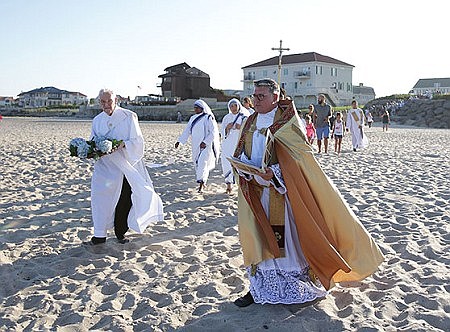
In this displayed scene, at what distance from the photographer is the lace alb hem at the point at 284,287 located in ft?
14.5

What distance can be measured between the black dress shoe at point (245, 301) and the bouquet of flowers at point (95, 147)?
242 cm

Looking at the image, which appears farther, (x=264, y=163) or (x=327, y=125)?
(x=327, y=125)

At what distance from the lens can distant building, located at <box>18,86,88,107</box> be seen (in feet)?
482

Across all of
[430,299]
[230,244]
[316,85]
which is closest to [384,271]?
[430,299]

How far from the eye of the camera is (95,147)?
6.01 metres

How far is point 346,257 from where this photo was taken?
4.46 metres

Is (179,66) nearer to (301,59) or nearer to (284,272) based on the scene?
(301,59)

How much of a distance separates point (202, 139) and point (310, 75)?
75182 millimetres

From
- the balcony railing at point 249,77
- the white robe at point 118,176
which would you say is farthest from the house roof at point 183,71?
the white robe at point 118,176

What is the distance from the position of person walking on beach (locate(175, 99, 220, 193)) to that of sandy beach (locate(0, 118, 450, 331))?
46cm

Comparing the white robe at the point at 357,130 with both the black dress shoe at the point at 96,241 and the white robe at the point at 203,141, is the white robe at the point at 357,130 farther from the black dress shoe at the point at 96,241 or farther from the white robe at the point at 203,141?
the black dress shoe at the point at 96,241

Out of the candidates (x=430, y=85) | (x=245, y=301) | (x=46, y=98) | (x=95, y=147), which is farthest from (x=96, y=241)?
(x=46, y=98)

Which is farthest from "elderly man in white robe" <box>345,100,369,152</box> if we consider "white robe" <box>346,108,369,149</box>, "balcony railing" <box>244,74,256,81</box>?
"balcony railing" <box>244,74,256,81</box>

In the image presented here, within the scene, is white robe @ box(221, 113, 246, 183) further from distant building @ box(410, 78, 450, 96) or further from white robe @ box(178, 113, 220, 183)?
distant building @ box(410, 78, 450, 96)
